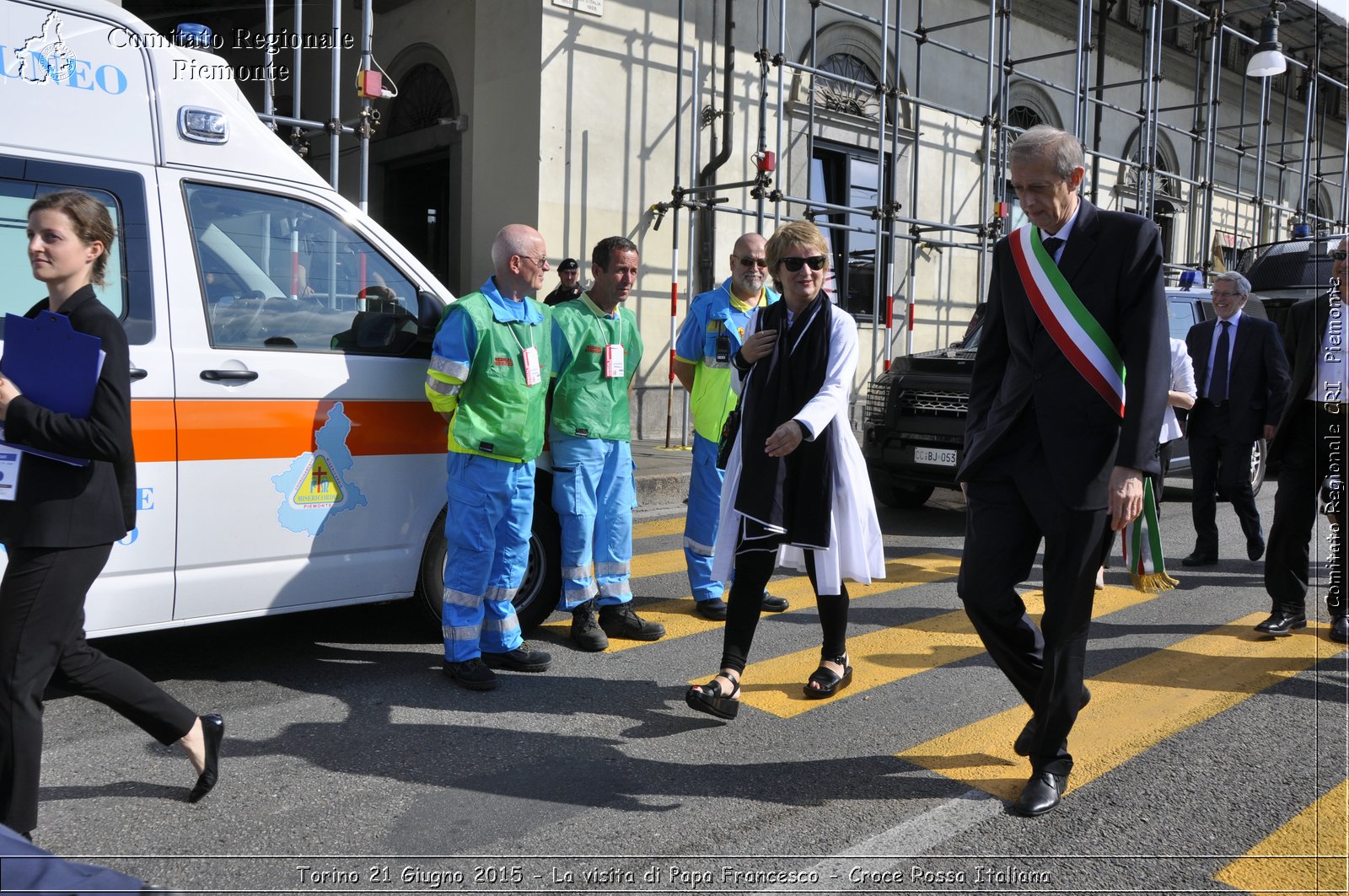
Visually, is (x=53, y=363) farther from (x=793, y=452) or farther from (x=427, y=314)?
(x=793, y=452)

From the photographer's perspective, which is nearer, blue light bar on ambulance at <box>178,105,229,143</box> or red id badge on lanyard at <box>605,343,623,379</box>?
blue light bar on ambulance at <box>178,105,229,143</box>

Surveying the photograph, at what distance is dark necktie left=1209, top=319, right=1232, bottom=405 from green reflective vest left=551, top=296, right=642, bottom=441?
14.6ft

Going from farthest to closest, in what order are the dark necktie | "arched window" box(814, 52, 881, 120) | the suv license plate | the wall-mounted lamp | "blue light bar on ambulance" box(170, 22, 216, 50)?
"arched window" box(814, 52, 881, 120), the wall-mounted lamp, the suv license plate, the dark necktie, "blue light bar on ambulance" box(170, 22, 216, 50)

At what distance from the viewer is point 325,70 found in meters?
14.1

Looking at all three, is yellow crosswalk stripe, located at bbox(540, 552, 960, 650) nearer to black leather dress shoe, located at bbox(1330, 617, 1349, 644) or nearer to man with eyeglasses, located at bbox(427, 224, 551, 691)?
man with eyeglasses, located at bbox(427, 224, 551, 691)

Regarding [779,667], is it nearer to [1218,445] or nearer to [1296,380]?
[1296,380]

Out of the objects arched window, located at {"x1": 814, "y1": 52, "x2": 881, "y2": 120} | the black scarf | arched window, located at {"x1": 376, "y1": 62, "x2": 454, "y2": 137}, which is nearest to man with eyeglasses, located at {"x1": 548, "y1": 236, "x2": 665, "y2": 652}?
the black scarf

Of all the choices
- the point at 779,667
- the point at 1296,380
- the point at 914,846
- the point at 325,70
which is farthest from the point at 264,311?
the point at 325,70

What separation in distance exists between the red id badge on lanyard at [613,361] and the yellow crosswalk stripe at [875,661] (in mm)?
1403

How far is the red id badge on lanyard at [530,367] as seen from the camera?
428cm

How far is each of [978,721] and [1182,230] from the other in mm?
19901

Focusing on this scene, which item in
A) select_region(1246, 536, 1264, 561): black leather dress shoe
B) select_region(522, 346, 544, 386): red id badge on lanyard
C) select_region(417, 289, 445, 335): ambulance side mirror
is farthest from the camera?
select_region(1246, 536, 1264, 561): black leather dress shoe

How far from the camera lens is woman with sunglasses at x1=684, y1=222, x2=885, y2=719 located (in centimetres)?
392

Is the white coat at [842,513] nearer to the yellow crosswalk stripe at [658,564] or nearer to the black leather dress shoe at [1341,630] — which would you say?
the yellow crosswalk stripe at [658,564]
